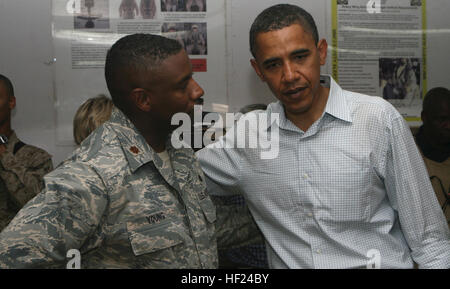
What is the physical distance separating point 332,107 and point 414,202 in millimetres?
302

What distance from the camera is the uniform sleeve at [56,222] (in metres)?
0.68

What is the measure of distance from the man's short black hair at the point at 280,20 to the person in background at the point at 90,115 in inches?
17.1

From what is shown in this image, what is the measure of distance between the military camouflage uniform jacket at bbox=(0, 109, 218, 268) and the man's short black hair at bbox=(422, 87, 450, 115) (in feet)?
2.35

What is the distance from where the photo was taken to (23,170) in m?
0.96

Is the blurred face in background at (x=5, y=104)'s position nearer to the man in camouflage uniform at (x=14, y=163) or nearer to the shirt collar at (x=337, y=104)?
the man in camouflage uniform at (x=14, y=163)

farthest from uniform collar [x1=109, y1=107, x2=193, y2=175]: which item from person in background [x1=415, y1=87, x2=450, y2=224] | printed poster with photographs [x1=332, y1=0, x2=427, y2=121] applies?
person in background [x1=415, y1=87, x2=450, y2=224]

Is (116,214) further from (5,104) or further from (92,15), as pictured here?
(92,15)

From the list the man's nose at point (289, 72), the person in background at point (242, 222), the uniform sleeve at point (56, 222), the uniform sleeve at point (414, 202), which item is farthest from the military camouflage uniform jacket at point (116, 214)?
the uniform sleeve at point (414, 202)

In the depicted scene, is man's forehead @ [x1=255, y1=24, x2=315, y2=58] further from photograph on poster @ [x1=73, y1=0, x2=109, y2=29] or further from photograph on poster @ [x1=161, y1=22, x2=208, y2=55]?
photograph on poster @ [x1=73, y1=0, x2=109, y2=29]

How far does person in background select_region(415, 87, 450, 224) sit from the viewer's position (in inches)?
42.8

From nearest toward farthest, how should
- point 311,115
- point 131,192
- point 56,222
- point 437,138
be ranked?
point 56,222 → point 131,192 → point 311,115 → point 437,138

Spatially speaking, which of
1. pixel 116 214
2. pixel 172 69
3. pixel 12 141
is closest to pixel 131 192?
pixel 116 214

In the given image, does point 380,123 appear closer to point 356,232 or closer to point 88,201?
point 356,232
